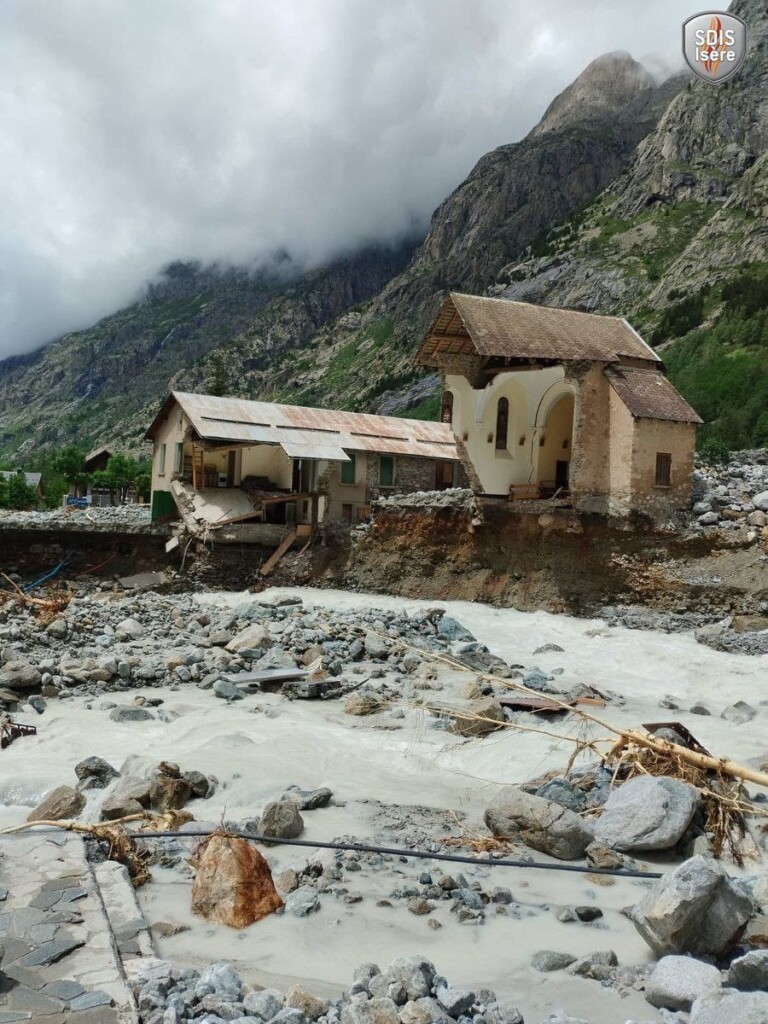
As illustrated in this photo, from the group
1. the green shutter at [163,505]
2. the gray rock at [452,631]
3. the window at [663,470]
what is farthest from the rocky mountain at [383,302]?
the gray rock at [452,631]

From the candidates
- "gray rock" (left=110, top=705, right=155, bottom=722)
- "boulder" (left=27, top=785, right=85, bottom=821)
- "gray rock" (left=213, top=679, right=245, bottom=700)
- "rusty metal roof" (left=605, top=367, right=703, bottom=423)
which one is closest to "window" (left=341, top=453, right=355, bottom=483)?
"rusty metal roof" (left=605, top=367, right=703, bottom=423)

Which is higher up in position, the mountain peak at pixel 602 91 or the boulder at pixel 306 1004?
the mountain peak at pixel 602 91

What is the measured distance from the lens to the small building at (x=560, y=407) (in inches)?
816

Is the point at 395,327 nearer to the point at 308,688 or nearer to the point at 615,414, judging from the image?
the point at 615,414

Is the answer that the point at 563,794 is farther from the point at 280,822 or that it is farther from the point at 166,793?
the point at 166,793

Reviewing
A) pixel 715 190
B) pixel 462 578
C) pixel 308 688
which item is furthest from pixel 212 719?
pixel 715 190

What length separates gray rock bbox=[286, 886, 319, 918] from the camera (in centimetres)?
523

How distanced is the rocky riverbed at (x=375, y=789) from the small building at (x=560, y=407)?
5287 millimetres

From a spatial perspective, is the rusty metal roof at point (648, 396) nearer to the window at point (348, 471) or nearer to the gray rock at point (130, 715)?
the window at point (348, 471)

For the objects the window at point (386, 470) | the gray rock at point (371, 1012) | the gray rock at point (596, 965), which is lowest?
the gray rock at point (596, 965)

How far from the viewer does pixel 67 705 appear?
1166cm

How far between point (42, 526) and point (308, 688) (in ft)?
62.4

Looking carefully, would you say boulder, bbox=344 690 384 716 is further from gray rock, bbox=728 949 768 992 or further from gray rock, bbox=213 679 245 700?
gray rock, bbox=728 949 768 992

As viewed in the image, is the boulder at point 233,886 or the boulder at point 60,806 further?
the boulder at point 60,806
